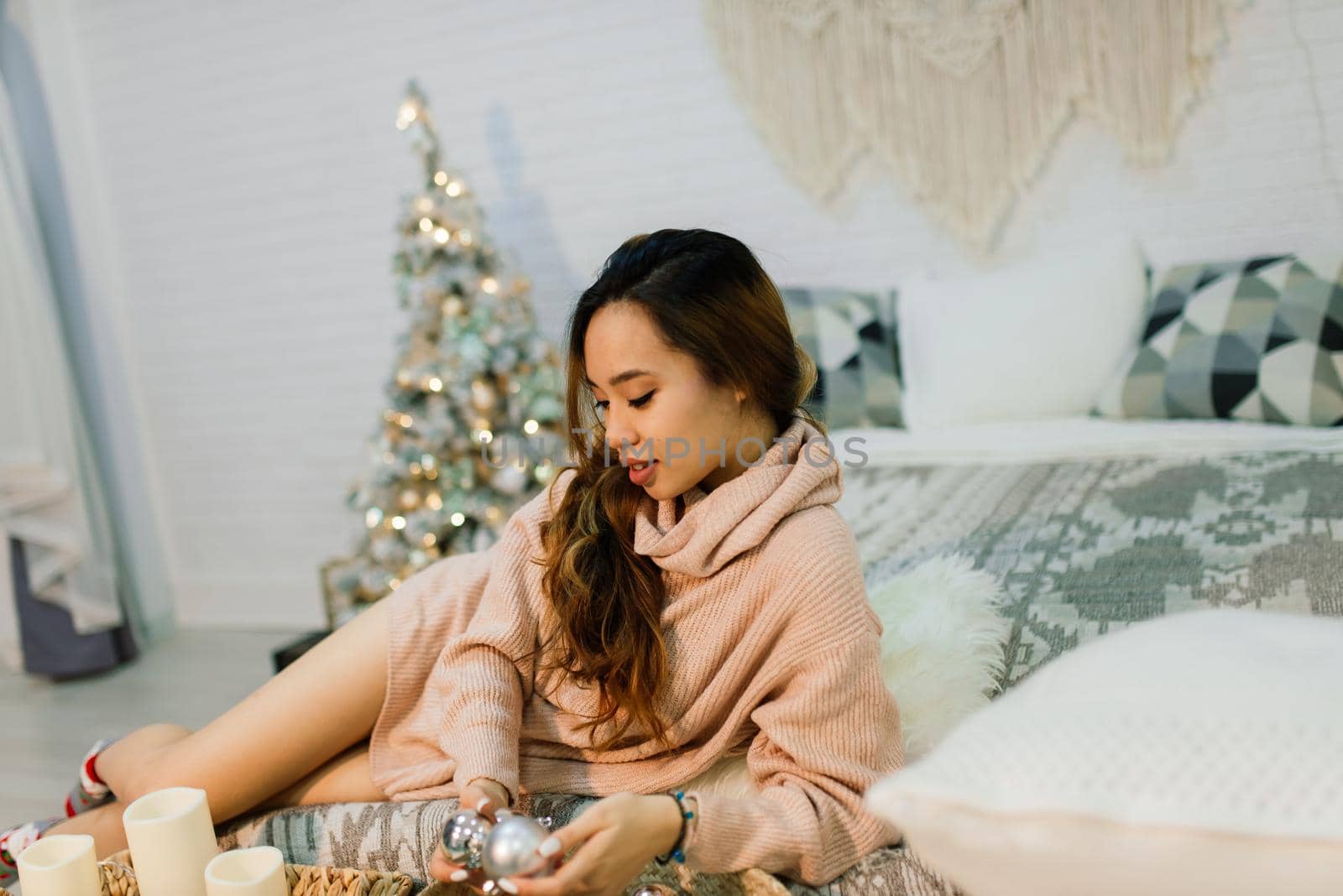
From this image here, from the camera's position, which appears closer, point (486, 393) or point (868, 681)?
point (868, 681)

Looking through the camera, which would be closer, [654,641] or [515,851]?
[515,851]

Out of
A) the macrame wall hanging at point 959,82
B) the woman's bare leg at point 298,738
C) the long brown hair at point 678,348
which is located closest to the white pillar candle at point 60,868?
the woman's bare leg at point 298,738

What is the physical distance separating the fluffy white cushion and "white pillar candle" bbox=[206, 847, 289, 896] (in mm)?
423

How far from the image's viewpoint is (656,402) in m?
1.15

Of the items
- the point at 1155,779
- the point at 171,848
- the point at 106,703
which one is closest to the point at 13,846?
the point at 171,848

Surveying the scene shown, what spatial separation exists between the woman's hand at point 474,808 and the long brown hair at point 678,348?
14 centimetres

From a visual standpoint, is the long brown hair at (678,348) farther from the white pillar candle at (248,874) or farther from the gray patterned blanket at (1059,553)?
the white pillar candle at (248,874)

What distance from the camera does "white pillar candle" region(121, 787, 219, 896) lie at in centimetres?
100

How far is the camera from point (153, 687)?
3.19 metres

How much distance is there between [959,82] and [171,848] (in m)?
2.59

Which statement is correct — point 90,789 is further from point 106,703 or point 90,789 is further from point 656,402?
point 106,703

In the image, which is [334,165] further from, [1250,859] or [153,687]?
[1250,859]

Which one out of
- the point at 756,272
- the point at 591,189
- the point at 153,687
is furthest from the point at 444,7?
the point at 756,272

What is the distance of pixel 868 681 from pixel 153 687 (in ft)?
9.09
